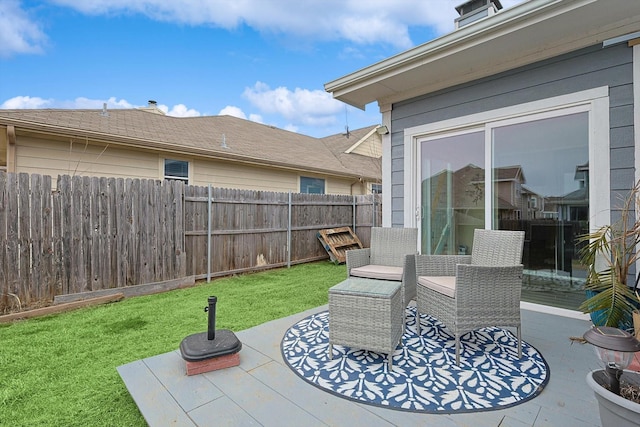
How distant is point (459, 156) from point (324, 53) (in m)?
9.10

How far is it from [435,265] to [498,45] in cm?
242

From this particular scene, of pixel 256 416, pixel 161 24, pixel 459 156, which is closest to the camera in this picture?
pixel 256 416

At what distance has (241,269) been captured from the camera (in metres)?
5.95

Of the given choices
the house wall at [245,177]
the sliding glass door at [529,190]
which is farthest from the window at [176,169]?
the sliding glass door at [529,190]

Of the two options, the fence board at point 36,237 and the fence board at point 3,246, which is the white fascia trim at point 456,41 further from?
the fence board at point 3,246

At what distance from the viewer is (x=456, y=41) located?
317 centimetres

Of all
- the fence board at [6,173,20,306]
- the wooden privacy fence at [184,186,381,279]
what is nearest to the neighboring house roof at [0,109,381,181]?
the wooden privacy fence at [184,186,381,279]

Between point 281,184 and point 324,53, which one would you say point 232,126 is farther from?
point 324,53

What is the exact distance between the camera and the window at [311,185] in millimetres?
9695

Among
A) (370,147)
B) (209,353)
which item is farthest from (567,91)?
(370,147)

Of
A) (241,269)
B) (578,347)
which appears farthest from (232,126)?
(578,347)

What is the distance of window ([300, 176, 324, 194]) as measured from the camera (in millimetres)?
9695

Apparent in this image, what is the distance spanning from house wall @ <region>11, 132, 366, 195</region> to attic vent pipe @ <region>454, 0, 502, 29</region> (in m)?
5.75

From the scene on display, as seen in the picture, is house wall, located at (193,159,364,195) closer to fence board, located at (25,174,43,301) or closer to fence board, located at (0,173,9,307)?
fence board, located at (25,174,43,301)
